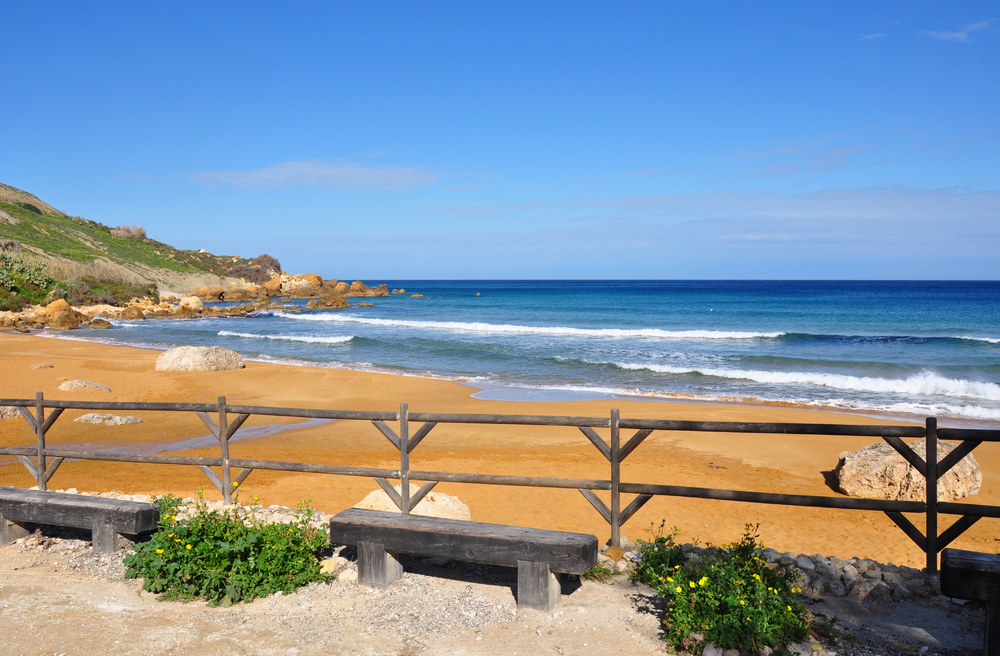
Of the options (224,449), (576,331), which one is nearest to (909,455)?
(224,449)

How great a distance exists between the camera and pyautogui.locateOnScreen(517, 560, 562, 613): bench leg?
14.8 ft

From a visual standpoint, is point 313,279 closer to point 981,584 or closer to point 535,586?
point 535,586

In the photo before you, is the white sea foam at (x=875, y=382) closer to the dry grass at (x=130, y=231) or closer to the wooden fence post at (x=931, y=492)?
the wooden fence post at (x=931, y=492)

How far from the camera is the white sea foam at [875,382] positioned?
60.8 feet

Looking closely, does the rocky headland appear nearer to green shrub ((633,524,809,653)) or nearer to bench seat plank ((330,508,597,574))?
bench seat plank ((330,508,597,574))

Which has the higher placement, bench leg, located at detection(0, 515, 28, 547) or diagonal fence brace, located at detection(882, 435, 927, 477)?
diagonal fence brace, located at detection(882, 435, 927, 477)

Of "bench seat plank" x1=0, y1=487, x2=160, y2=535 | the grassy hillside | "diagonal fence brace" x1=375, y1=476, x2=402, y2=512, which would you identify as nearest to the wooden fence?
"diagonal fence brace" x1=375, y1=476, x2=402, y2=512

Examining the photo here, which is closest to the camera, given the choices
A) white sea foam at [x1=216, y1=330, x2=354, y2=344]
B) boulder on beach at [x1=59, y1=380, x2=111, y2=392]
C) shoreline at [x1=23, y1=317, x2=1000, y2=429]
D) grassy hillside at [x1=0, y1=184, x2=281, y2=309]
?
shoreline at [x1=23, y1=317, x2=1000, y2=429]

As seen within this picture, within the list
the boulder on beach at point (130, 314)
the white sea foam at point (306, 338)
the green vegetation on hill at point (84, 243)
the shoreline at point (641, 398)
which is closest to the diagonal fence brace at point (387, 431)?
the shoreline at point (641, 398)

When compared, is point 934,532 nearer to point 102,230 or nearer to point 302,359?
point 302,359

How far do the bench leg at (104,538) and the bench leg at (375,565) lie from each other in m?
2.30

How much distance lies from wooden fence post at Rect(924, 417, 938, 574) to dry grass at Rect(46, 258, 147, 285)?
5924cm

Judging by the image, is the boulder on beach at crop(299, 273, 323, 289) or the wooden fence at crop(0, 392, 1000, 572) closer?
the wooden fence at crop(0, 392, 1000, 572)

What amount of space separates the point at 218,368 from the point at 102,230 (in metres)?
82.6
